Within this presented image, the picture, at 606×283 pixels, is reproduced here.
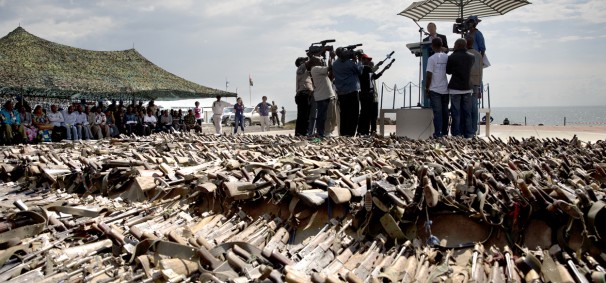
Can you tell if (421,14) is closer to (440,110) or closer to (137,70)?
(440,110)

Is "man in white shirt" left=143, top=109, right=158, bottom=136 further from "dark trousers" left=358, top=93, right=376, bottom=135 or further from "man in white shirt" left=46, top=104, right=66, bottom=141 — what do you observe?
"dark trousers" left=358, top=93, right=376, bottom=135

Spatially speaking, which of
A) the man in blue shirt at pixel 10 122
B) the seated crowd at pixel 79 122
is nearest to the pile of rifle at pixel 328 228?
the man in blue shirt at pixel 10 122

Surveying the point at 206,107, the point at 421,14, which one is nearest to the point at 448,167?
the point at 421,14

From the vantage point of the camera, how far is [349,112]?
11.3m

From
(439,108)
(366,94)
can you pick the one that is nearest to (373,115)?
(366,94)

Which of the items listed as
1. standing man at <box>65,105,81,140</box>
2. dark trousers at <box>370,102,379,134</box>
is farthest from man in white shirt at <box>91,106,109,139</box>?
dark trousers at <box>370,102,379,134</box>

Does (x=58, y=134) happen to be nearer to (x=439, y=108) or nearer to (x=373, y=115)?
(x=373, y=115)

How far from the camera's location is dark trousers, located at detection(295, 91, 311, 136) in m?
11.9

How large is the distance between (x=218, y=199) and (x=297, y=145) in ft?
13.7

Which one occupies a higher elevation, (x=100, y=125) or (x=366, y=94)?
(x=366, y=94)

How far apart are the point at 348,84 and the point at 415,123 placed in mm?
1761

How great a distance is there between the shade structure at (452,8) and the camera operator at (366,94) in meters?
2.26

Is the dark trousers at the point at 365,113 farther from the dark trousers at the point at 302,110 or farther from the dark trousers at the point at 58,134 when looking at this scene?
the dark trousers at the point at 58,134

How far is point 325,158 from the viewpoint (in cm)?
697
